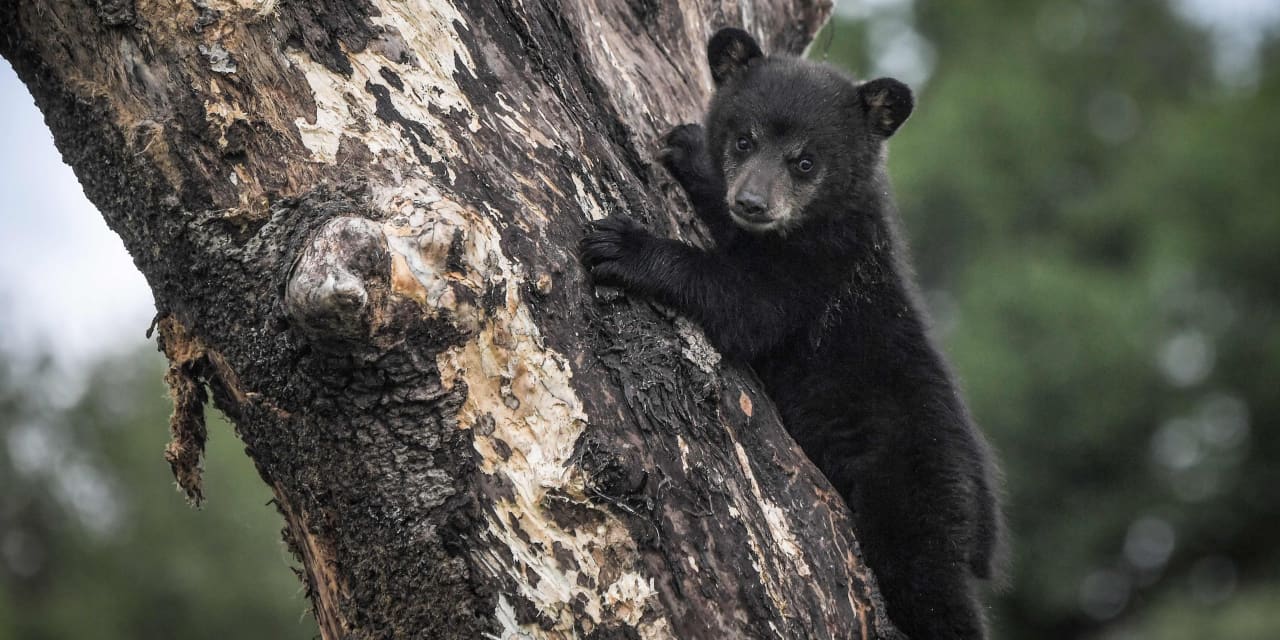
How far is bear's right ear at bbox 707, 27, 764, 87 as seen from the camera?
607cm

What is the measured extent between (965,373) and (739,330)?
2152 cm

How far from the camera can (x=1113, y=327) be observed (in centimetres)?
2564

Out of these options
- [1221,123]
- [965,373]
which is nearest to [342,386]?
[965,373]

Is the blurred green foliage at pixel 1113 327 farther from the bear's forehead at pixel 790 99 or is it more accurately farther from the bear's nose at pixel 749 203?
the bear's nose at pixel 749 203

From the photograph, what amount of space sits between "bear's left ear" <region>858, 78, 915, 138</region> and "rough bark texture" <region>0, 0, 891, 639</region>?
2.28 metres

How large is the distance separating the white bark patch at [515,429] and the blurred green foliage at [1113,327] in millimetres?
18428

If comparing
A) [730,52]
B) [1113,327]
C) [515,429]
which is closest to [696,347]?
[515,429]

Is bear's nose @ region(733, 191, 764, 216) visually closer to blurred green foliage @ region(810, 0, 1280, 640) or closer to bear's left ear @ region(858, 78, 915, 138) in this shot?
bear's left ear @ region(858, 78, 915, 138)

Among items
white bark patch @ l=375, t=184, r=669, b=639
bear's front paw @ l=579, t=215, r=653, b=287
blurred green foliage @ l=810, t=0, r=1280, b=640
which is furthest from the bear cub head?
blurred green foliage @ l=810, t=0, r=1280, b=640

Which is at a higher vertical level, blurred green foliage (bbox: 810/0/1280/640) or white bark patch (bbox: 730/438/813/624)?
blurred green foliage (bbox: 810/0/1280/640)

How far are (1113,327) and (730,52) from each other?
21.8 m

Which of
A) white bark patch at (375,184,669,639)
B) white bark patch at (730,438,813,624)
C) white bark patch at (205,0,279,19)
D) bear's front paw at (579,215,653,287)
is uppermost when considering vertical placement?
white bark patch at (205,0,279,19)

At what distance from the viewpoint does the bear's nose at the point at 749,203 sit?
551 centimetres

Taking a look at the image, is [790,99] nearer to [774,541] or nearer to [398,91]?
[398,91]
